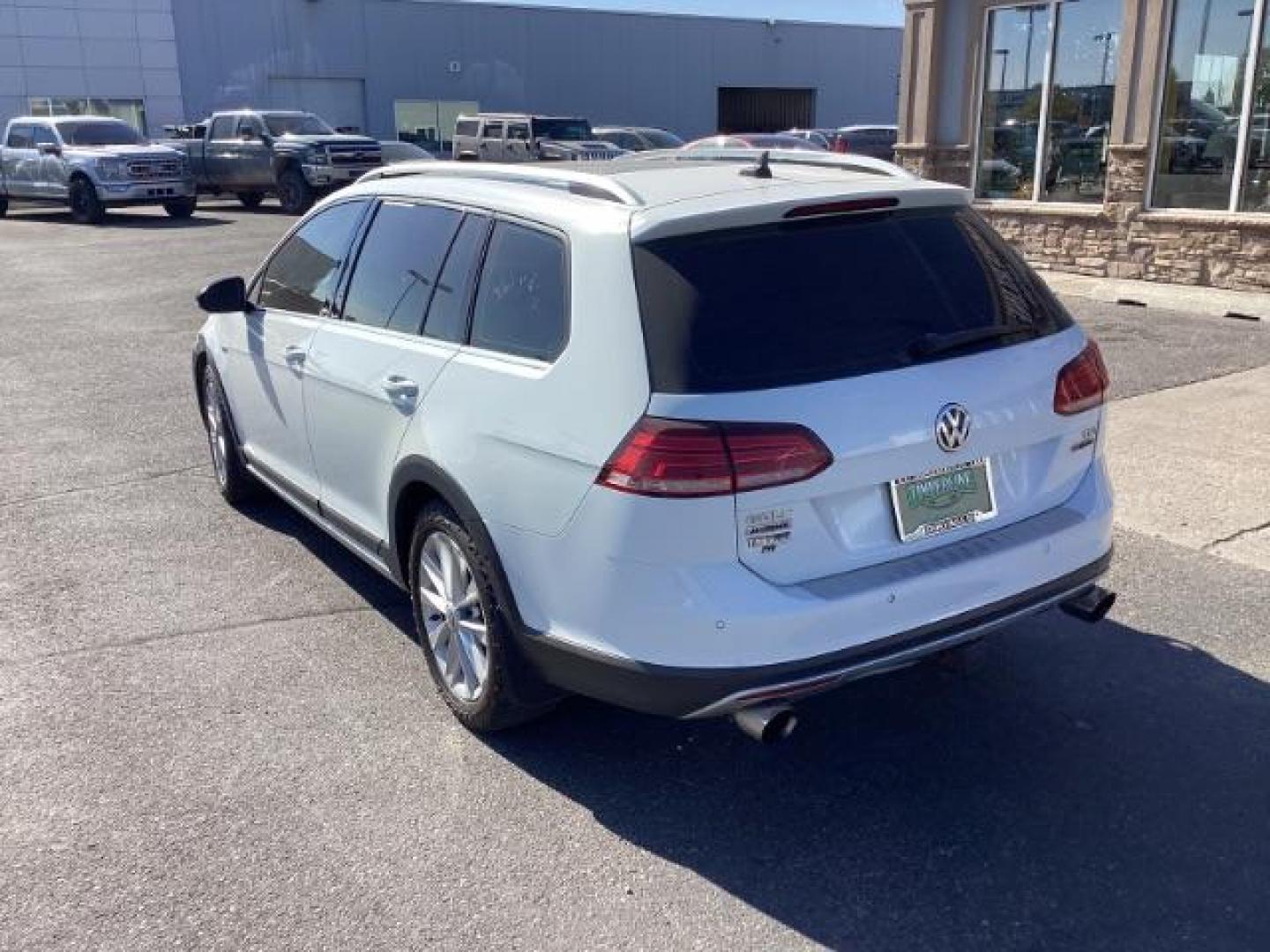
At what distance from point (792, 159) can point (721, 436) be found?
169cm

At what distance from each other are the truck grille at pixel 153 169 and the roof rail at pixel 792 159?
21.2 meters

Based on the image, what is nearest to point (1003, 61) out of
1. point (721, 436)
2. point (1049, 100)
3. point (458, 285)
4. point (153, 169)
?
point (1049, 100)

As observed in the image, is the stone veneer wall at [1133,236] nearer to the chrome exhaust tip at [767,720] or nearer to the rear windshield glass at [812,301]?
the rear windshield glass at [812,301]

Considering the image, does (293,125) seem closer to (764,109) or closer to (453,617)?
(453,617)

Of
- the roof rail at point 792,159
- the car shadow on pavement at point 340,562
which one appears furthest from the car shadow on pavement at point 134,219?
the roof rail at point 792,159

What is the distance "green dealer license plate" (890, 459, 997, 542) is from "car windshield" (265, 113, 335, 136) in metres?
25.0

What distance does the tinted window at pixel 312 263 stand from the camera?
4.81m

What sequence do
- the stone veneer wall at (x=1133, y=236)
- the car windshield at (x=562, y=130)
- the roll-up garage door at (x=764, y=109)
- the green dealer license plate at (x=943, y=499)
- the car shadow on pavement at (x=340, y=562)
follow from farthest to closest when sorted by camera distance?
the roll-up garage door at (x=764, y=109), the car windshield at (x=562, y=130), the stone veneer wall at (x=1133, y=236), the car shadow on pavement at (x=340, y=562), the green dealer license plate at (x=943, y=499)

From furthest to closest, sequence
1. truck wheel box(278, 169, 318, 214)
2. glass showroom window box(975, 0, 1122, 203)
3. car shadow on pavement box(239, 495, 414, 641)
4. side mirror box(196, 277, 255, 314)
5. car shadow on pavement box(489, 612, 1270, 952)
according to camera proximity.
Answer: truck wheel box(278, 169, 318, 214)
glass showroom window box(975, 0, 1122, 203)
side mirror box(196, 277, 255, 314)
car shadow on pavement box(239, 495, 414, 641)
car shadow on pavement box(489, 612, 1270, 952)

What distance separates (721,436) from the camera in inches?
Result: 119

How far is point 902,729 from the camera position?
3.92 metres

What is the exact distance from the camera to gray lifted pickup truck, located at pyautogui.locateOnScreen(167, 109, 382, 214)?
2497cm

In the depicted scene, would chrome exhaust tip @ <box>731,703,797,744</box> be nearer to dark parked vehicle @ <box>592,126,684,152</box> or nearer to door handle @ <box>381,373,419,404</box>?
door handle @ <box>381,373,419,404</box>

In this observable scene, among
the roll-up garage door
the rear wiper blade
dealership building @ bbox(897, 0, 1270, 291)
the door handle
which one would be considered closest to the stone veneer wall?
dealership building @ bbox(897, 0, 1270, 291)
